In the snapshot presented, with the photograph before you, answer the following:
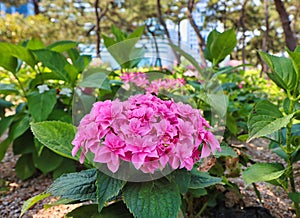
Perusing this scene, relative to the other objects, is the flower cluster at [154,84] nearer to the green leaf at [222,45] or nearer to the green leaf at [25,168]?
the green leaf at [222,45]

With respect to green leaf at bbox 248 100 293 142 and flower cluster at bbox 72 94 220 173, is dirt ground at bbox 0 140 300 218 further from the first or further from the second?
flower cluster at bbox 72 94 220 173

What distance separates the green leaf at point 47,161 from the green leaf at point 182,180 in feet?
3.31

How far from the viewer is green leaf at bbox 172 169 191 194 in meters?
0.77

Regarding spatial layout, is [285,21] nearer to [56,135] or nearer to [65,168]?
[65,168]

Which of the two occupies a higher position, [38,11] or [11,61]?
[38,11]

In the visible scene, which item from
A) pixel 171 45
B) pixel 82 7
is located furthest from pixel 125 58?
pixel 82 7

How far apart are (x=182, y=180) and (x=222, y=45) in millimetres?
657

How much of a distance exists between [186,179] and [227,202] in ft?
A: 1.84

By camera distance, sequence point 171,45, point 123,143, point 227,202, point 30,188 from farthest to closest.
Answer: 1. point 30,188
2. point 227,202
3. point 171,45
4. point 123,143

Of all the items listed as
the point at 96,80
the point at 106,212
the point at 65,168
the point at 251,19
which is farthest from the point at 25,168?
the point at 251,19

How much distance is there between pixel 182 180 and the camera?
2.53 feet

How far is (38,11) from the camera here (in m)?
13.1

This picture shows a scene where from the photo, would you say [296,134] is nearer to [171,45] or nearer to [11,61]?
[171,45]

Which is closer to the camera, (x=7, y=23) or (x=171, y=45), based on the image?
(x=171, y=45)
